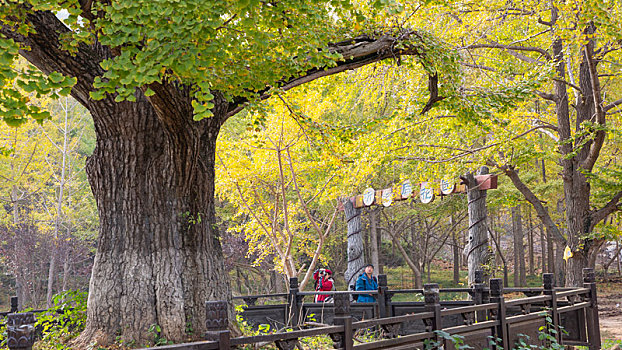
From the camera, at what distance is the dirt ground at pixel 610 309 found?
42.5 feet

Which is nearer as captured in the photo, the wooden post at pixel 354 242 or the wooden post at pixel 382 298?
the wooden post at pixel 382 298

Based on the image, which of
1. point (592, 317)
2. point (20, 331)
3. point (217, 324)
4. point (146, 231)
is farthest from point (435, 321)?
point (592, 317)

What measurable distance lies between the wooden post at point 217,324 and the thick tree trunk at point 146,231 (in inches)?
99.7

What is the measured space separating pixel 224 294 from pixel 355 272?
35.9 feet

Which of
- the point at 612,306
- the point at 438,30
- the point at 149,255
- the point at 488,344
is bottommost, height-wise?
the point at 612,306

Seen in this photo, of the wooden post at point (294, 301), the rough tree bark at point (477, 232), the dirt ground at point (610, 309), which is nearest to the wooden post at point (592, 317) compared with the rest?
the dirt ground at point (610, 309)

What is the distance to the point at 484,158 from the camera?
12.6 metres

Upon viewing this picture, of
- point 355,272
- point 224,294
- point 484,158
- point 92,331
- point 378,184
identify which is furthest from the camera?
point 378,184

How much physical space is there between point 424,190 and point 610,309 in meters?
9.53

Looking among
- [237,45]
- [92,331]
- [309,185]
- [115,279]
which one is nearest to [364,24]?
[237,45]

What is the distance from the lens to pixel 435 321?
18.4 feet

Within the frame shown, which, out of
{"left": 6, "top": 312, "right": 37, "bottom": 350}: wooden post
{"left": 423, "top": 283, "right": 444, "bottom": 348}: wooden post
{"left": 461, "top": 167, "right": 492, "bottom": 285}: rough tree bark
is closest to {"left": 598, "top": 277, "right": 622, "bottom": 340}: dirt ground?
{"left": 461, "top": 167, "right": 492, "bottom": 285}: rough tree bark

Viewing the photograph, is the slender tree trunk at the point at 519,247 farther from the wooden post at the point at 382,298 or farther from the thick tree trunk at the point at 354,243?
the wooden post at the point at 382,298

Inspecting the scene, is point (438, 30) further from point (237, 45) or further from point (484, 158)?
point (237, 45)
